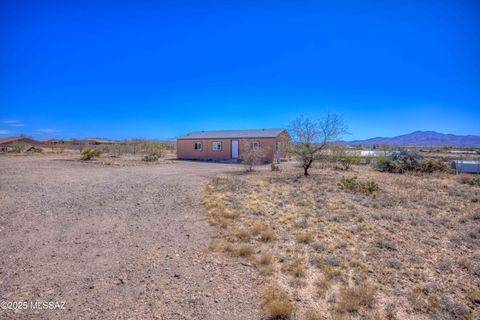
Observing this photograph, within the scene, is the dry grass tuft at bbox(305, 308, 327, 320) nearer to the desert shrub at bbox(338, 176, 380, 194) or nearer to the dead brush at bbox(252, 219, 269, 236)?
the dead brush at bbox(252, 219, 269, 236)

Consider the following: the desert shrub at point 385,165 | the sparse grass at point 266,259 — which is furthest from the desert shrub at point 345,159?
the sparse grass at point 266,259

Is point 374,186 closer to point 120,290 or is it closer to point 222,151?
point 120,290

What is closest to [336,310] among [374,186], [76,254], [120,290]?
[120,290]

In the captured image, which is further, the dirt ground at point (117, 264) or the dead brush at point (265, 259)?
the dead brush at point (265, 259)

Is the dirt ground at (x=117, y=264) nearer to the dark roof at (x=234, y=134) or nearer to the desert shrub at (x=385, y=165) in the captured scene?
the desert shrub at (x=385, y=165)

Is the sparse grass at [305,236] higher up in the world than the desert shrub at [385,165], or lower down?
lower down

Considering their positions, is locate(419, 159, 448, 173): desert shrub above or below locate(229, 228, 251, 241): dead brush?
above

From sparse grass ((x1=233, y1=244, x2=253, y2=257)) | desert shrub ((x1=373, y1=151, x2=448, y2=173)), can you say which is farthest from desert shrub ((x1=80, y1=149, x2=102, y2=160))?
desert shrub ((x1=373, y1=151, x2=448, y2=173))

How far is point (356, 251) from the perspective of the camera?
17.2 ft

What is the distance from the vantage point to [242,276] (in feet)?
13.7

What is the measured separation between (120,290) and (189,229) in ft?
8.81

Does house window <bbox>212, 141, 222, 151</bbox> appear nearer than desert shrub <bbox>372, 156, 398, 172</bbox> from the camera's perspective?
No

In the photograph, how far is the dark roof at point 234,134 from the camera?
85.8 feet

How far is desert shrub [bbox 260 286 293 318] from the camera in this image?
10.5 feet
